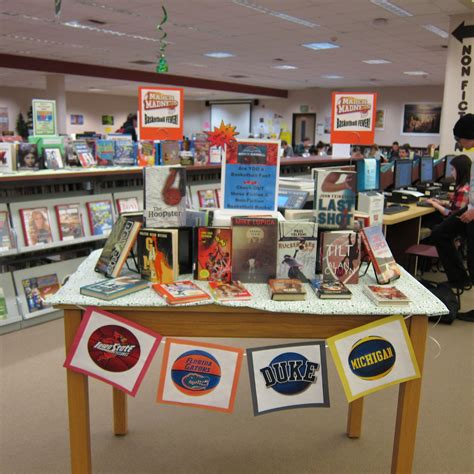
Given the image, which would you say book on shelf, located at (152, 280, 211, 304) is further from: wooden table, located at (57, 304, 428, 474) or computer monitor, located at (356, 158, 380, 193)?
computer monitor, located at (356, 158, 380, 193)

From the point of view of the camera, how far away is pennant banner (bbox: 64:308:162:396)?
6.01ft

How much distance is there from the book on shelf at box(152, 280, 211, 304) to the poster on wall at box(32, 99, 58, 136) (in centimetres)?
380

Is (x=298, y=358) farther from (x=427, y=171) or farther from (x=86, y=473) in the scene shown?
(x=427, y=171)

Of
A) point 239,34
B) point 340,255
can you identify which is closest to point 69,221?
point 340,255

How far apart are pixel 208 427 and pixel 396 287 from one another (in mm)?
1315

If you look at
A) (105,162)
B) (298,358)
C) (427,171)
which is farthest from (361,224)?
(427,171)

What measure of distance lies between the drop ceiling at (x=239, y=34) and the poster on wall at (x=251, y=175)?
5.55 metres

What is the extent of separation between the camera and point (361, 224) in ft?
7.40

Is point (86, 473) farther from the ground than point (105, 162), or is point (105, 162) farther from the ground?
point (105, 162)

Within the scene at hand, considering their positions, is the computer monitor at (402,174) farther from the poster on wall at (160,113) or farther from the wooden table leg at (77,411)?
the wooden table leg at (77,411)

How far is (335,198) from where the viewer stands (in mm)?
A: 2230

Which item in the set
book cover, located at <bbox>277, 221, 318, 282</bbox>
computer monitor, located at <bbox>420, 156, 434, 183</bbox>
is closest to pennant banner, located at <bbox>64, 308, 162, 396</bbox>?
book cover, located at <bbox>277, 221, 318, 282</bbox>

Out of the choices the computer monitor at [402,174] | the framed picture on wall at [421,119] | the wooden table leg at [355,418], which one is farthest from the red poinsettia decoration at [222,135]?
the framed picture on wall at [421,119]

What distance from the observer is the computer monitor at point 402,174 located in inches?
248
